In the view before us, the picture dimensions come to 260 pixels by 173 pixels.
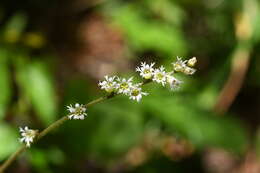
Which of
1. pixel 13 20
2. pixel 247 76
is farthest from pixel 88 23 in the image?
pixel 247 76

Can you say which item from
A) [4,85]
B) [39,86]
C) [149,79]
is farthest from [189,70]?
[39,86]

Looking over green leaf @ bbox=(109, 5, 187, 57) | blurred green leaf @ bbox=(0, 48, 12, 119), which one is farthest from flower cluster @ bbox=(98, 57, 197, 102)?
Answer: green leaf @ bbox=(109, 5, 187, 57)

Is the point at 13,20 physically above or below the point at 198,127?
above

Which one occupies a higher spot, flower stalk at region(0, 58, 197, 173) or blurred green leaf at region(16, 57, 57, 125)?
blurred green leaf at region(16, 57, 57, 125)

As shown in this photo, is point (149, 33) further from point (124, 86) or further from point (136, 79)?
point (124, 86)

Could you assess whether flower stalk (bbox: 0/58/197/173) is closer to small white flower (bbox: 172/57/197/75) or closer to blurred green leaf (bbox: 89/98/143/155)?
small white flower (bbox: 172/57/197/75)

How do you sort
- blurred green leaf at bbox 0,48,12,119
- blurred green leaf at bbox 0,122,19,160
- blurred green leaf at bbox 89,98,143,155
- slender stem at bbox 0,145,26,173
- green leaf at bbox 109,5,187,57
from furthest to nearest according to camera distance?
green leaf at bbox 109,5,187,57 → blurred green leaf at bbox 89,98,143,155 → blurred green leaf at bbox 0,48,12,119 → blurred green leaf at bbox 0,122,19,160 → slender stem at bbox 0,145,26,173

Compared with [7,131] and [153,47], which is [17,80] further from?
[153,47]
